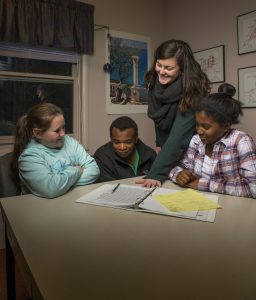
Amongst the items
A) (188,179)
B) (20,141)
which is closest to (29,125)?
(20,141)

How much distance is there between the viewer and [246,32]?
2.37m

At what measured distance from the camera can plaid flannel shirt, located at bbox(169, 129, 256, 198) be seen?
1.10 meters

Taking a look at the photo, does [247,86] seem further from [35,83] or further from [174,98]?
[35,83]

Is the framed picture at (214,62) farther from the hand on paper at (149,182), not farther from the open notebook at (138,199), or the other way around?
the open notebook at (138,199)

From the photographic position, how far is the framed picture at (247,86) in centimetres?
233

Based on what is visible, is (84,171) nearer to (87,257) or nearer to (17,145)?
(17,145)

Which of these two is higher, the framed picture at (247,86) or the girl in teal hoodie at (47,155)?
the framed picture at (247,86)

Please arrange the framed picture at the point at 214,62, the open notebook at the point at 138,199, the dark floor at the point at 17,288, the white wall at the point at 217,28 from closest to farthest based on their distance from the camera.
Result: the open notebook at the point at 138,199, the dark floor at the point at 17,288, the white wall at the point at 217,28, the framed picture at the point at 214,62

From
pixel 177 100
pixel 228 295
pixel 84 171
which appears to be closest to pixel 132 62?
pixel 177 100

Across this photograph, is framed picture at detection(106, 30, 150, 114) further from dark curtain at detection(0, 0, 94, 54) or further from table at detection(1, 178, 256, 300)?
table at detection(1, 178, 256, 300)

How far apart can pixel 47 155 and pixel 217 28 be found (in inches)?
84.7

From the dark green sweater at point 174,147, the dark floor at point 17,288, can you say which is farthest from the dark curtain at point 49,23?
the dark floor at point 17,288

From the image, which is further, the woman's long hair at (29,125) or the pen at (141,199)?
the woman's long hair at (29,125)

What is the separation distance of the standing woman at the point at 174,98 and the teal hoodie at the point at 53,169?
0.30 m
